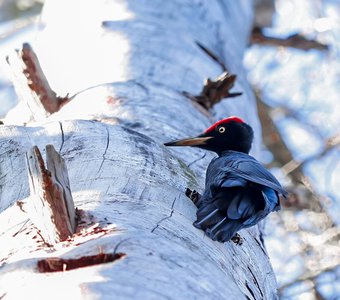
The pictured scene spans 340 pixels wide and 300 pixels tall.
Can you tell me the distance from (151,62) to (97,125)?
0.83 metres

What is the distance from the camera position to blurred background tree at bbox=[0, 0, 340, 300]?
14.9ft

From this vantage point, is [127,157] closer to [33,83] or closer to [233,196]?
[233,196]

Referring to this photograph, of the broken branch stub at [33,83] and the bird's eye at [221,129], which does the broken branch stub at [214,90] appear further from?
the broken branch stub at [33,83]

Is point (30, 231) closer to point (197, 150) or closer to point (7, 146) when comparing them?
point (7, 146)

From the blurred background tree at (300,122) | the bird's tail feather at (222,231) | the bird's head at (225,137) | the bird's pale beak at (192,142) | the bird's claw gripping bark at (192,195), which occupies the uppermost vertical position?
the bird's tail feather at (222,231)

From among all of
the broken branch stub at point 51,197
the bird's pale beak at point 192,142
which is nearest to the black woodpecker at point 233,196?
the bird's pale beak at point 192,142

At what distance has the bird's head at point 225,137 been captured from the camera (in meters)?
2.34

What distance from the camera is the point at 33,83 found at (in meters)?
2.50

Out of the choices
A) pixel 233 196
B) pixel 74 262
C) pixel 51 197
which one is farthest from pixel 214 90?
pixel 74 262

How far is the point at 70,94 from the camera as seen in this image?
263cm

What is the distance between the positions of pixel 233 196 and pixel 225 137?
66 cm

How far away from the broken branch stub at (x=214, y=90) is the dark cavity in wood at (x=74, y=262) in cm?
137

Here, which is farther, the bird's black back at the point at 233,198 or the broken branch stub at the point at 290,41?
the broken branch stub at the point at 290,41

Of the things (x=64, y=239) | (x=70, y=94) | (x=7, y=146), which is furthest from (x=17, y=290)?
(x=70, y=94)
